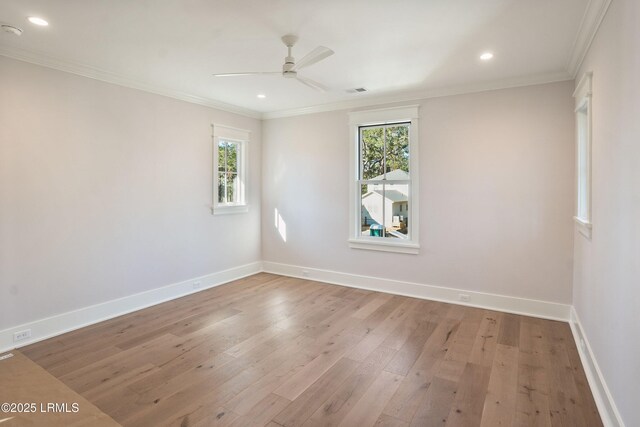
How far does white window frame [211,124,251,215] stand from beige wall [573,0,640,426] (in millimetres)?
4427

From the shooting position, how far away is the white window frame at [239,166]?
514 centimetres

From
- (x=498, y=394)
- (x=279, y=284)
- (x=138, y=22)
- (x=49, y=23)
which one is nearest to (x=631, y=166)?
(x=498, y=394)

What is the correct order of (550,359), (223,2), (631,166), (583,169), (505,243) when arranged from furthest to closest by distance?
(505,243)
(583,169)
(550,359)
(223,2)
(631,166)

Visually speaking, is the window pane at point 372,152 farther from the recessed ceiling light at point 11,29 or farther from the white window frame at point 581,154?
the recessed ceiling light at point 11,29

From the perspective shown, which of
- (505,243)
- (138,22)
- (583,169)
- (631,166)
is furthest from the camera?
(505,243)

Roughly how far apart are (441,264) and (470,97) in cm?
213

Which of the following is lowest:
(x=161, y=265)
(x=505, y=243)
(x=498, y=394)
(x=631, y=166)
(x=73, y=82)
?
(x=498, y=394)

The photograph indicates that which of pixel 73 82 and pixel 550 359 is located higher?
pixel 73 82

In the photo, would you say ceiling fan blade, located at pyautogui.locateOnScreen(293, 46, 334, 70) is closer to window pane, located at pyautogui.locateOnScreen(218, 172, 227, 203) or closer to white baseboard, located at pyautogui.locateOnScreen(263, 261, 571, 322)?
window pane, located at pyautogui.locateOnScreen(218, 172, 227, 203)

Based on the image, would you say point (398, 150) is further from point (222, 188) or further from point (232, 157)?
point (222, 188)

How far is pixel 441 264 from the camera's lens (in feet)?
14.8

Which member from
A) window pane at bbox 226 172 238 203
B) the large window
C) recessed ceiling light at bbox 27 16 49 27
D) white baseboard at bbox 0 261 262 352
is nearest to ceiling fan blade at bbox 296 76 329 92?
recessed ceiling light at bbox 27 16 49 27

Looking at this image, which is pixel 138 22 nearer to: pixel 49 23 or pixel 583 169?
pixel 49 23

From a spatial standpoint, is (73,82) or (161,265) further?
(161,265)
